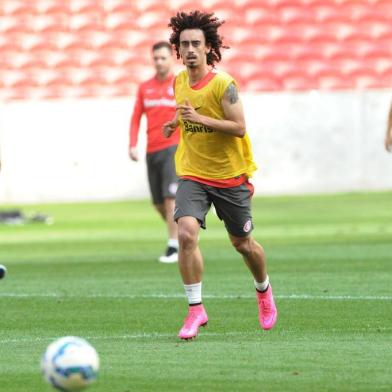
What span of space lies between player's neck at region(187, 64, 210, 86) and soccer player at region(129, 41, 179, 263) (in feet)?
18.8

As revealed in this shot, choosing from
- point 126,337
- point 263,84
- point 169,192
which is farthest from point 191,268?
point 263,84

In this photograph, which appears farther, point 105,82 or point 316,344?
point 105,82

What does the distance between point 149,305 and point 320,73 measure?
57.2 ft

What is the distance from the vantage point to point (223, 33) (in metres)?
28.4

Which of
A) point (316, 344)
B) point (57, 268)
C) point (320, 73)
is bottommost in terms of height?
point (320, 73)

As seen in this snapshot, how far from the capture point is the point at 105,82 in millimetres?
28188

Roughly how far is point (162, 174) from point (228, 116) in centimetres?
621

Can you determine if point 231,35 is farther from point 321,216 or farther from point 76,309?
point 76,309

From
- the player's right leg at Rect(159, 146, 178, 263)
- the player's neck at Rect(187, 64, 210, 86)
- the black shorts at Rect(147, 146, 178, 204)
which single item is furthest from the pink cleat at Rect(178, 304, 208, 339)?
the black shorts at Rect(147, 146, 178, 204)

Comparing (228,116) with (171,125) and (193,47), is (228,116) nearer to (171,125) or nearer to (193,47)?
(171,125)

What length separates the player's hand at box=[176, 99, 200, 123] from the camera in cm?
952

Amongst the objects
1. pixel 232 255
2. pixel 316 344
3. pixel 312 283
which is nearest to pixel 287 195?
pixel 232 255

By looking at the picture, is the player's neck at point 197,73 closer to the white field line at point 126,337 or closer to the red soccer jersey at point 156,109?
the white field line at point 126,337

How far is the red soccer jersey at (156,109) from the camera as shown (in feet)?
52.1
